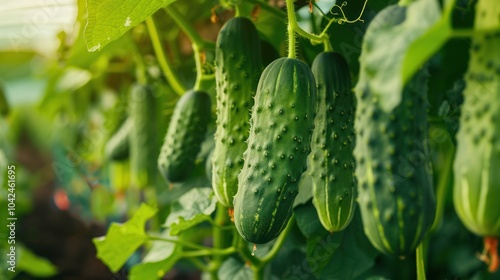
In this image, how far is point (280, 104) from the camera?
112cm

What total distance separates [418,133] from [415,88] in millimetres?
70

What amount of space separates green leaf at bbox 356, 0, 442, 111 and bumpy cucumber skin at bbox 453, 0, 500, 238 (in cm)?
12

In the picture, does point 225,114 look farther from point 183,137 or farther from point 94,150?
point 94,150

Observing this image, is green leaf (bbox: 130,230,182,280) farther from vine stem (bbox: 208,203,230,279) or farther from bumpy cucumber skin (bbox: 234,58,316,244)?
bumpy cucumber skin (bbox: 234,58,316,244)

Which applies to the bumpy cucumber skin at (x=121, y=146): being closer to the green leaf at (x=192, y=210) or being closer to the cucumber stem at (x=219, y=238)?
the cucumber stem at (x=219, y=238)

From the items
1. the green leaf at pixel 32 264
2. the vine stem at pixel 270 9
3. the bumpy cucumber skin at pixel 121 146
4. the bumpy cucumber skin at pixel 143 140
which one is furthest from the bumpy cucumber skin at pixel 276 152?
the green leaf at pixel 32 264

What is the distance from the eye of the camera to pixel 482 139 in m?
0.84

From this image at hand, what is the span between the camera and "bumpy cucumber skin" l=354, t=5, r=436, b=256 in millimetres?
898

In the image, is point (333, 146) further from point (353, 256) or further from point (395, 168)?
point (353, 256)

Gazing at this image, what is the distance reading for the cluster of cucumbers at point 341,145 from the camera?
845 millimetres

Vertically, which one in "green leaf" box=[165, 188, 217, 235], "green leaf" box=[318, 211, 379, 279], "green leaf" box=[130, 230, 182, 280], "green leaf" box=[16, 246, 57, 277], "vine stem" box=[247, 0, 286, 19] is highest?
"vine stem" box=[247, 0, 286, 19]

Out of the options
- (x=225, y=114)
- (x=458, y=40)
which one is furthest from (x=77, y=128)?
(x=458, y=40)
